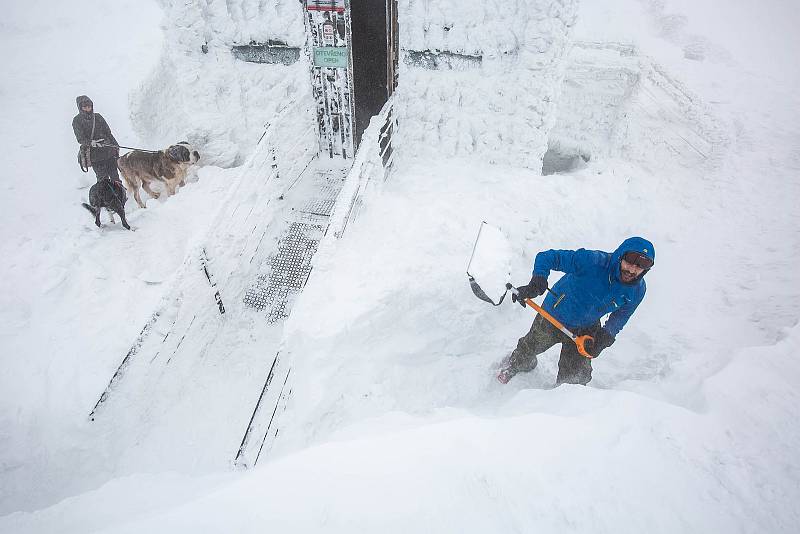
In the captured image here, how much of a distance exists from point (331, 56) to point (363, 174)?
93.0 inches

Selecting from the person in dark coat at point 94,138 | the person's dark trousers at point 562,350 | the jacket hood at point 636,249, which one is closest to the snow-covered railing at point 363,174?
the person's dark trousers at point 562,350

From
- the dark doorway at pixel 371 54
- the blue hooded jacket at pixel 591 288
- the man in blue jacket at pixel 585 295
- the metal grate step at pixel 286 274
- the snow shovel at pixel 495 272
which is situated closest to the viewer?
the man in blue jacket at pixel 585 295

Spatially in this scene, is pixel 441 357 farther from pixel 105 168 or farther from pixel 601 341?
pixel 105 168

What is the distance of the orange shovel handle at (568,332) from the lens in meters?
3.37

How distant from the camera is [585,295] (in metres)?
3.41

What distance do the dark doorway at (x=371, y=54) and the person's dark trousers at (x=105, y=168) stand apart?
4.63 metres

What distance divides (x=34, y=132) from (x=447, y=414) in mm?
12542

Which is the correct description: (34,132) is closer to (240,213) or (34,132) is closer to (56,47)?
(56,47)

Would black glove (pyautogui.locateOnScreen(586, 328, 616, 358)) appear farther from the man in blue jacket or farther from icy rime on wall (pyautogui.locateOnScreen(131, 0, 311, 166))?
icy rime on wall (pyautogui.locateOnScreen(131, 0, 311, 166))

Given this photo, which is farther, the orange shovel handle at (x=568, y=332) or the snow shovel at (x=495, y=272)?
the snow shovel at (x=495, y=272)

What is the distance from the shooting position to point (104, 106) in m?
10.8

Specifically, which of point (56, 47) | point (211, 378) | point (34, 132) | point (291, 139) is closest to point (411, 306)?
point (211, 378)

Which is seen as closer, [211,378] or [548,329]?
[548,329]

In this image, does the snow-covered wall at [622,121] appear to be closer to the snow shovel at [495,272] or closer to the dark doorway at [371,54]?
the dark doorway at [371,54]
